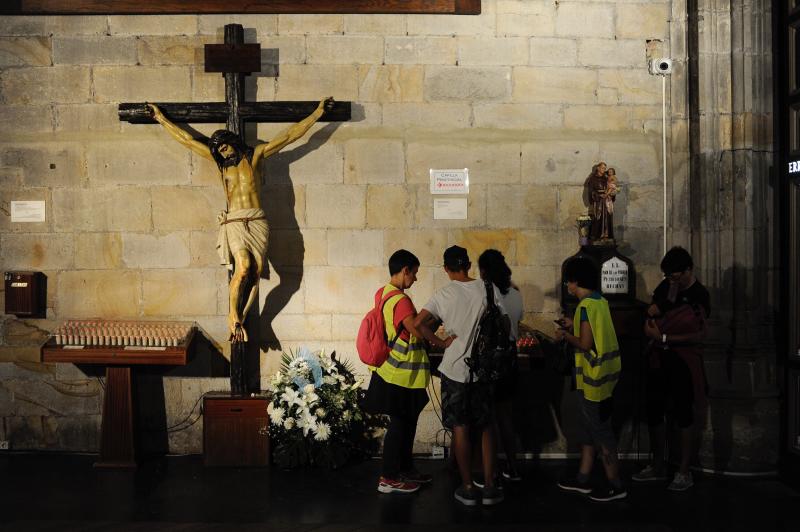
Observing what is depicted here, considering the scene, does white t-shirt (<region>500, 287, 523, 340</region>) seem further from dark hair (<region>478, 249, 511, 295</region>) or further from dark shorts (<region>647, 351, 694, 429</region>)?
dark shorts (<region>647, 351, 694, 429</region>)

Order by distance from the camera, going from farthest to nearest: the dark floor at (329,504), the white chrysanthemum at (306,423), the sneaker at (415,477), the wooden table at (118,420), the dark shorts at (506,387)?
the wooden table at (118,420)
the white chrysanthemum at (306,423)
the sneaker at (415,477)
the dark shorts at (506,387)
the dark floor at (329,504)

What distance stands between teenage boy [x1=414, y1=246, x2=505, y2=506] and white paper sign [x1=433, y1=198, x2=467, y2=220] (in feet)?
5.10

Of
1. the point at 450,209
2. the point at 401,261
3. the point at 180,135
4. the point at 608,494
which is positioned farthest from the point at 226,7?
the point at 608,494

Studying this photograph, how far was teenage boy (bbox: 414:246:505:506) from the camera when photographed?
216 inches

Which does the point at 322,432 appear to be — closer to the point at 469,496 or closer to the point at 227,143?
the point at 469,496

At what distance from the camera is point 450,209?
7094 mm

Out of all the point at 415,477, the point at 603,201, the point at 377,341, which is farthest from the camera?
the point at 603,201

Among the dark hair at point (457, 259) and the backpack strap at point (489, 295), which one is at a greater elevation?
the dark hair at point (457, 259)

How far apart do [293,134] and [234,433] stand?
7.93 ft

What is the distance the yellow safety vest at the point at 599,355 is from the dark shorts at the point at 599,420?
2.3 inches

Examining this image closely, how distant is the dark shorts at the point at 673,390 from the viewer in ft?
19.3

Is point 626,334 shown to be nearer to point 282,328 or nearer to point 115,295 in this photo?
point 282,328

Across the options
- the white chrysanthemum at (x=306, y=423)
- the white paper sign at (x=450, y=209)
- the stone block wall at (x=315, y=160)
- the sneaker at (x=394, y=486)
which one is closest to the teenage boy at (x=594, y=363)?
the sneaker at (x=394, y=486)

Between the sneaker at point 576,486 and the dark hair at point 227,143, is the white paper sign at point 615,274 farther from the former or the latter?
the dark hair at point 227,143
